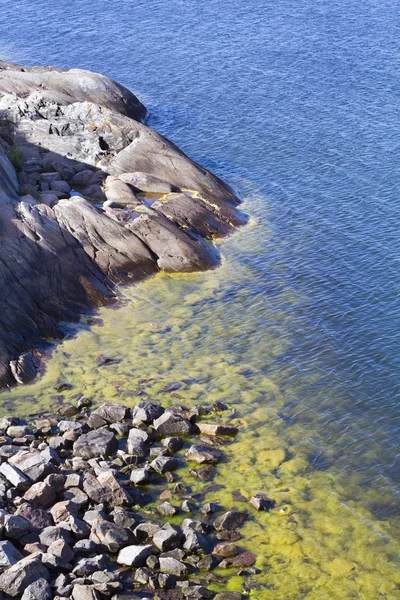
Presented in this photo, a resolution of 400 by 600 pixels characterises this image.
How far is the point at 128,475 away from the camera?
29156 mm

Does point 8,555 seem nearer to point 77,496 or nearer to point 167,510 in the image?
point 77,496

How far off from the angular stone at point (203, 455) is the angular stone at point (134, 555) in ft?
19.1

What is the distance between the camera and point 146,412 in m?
32.2

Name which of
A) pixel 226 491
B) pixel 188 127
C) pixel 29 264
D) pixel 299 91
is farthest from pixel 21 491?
pixel 299 91

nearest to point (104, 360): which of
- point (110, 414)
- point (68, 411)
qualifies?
point (68, 411)

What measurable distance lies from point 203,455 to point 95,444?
160 inches

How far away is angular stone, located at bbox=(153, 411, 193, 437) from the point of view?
31.6 m

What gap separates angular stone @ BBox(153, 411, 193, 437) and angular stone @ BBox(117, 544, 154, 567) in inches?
286

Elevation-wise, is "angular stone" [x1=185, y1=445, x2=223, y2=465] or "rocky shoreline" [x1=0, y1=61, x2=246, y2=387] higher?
"rocky shoreline" [x1=0, y1=61, x2=246, y2=387]

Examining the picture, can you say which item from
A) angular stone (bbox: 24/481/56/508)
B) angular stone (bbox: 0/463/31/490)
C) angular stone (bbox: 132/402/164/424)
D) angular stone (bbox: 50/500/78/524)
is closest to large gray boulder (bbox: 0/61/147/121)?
angular stone (bbox: 132/402/164/424)

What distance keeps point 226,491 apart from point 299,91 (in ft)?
166

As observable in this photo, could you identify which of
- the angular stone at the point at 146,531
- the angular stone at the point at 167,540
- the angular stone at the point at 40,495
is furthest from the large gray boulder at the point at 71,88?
the angular stone at the point at 167,540

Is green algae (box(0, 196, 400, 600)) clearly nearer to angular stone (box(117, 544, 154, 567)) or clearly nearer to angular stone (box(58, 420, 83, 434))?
angular stone (box(58, 420, 83, 434))

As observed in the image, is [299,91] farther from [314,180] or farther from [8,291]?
[8,291]
